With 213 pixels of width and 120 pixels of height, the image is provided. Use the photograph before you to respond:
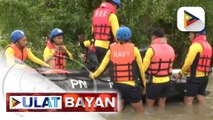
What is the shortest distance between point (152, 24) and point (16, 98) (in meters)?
8.50

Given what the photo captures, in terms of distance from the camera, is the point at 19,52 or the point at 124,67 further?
the point at 19,52

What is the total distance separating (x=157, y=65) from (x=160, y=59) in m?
0.09

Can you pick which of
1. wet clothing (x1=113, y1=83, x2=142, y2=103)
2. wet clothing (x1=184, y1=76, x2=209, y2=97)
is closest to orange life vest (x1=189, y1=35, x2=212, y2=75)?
wet clothing (x1=184, y1=76, x2=209, y2=97)

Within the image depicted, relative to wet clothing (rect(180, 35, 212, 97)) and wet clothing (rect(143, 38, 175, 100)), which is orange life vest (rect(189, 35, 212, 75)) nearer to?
wet clothing (rect(180, 35, 212, 97))

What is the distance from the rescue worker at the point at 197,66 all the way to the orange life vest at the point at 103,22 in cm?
125

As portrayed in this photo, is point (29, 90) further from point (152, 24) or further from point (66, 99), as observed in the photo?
point (152, 24)

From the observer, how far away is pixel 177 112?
21.0ft

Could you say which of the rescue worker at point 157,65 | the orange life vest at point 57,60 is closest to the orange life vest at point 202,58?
the rescue worker at point 157,65

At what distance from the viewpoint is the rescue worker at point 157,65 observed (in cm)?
556

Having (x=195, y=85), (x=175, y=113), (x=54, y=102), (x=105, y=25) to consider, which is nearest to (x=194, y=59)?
(x=195, y=85)

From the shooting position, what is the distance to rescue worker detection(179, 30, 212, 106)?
608 centimetres

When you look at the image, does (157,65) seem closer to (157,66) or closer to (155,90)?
(157,66)

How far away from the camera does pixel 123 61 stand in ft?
16.5

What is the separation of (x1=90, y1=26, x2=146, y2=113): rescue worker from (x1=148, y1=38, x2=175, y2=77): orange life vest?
49 centimetres
